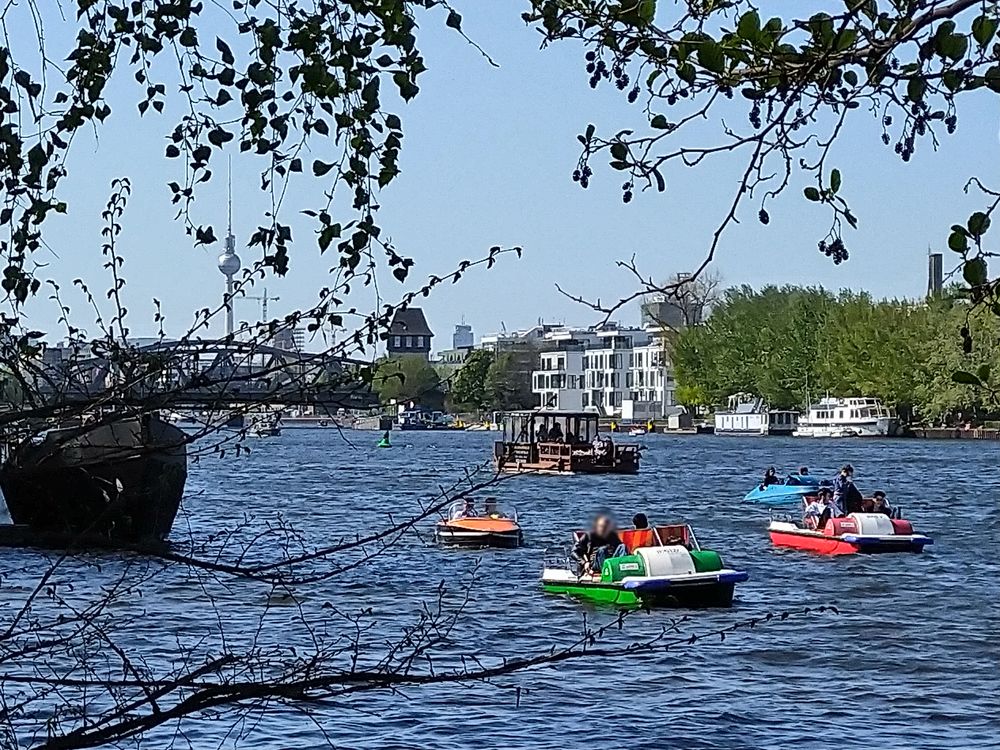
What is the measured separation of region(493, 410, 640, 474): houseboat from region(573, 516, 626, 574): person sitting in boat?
4739 cm

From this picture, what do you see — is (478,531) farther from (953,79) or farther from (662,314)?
(953,79)

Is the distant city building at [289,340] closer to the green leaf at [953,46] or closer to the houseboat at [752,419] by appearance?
the green leaf at [953,46]

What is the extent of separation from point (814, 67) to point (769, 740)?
15398 millimetres

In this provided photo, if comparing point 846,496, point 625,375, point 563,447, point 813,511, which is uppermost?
point 625,375

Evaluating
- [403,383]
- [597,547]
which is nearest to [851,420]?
[597,547]

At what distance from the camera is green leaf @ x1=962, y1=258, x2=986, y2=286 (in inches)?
162

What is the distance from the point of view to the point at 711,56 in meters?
4.35

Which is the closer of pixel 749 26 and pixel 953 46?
pixel 953 46

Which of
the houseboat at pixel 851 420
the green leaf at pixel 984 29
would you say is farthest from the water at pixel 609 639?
the houseboat at pixel 851 420

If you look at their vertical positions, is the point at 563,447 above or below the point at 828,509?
above

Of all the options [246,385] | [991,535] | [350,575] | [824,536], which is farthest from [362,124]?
[991,535]

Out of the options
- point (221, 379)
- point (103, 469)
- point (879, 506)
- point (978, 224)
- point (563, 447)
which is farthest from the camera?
point (563, 447)

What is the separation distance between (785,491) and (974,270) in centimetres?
5664

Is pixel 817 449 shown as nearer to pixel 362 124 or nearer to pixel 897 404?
pixel 897 404
